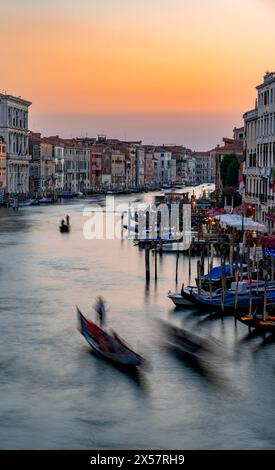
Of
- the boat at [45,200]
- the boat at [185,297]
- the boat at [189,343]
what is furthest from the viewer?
the boat at [45,200]

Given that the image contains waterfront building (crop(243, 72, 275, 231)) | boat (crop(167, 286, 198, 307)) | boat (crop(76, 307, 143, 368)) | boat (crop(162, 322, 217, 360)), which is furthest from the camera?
waterfront building (crop(243, 72, 275, 231))

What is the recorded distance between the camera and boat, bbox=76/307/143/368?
13969mm

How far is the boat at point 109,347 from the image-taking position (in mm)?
13969

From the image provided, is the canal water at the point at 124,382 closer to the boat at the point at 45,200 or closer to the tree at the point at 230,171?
the tree at the point at 230,171

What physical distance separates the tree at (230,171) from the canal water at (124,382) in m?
24.3

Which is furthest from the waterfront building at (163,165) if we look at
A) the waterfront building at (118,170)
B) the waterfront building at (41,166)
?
the waterfront building at (41,166)

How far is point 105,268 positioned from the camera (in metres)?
26.3

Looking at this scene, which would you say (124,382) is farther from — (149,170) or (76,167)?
(149,170)

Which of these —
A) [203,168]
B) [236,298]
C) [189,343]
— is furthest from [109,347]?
[203,168]

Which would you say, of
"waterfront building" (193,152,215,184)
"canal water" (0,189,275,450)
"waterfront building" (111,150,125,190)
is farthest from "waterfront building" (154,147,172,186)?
"canal water" (0,189,275,450)

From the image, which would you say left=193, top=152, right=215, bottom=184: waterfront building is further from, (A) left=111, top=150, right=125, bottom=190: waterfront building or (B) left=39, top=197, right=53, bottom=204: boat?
(B) left=39, top=197, right=53, bottom=204: boat

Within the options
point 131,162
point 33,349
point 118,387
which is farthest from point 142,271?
point 131,162

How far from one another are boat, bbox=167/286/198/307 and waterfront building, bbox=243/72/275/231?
7236mm

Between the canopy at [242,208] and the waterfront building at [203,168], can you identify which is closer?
the canopy at [242,208]
